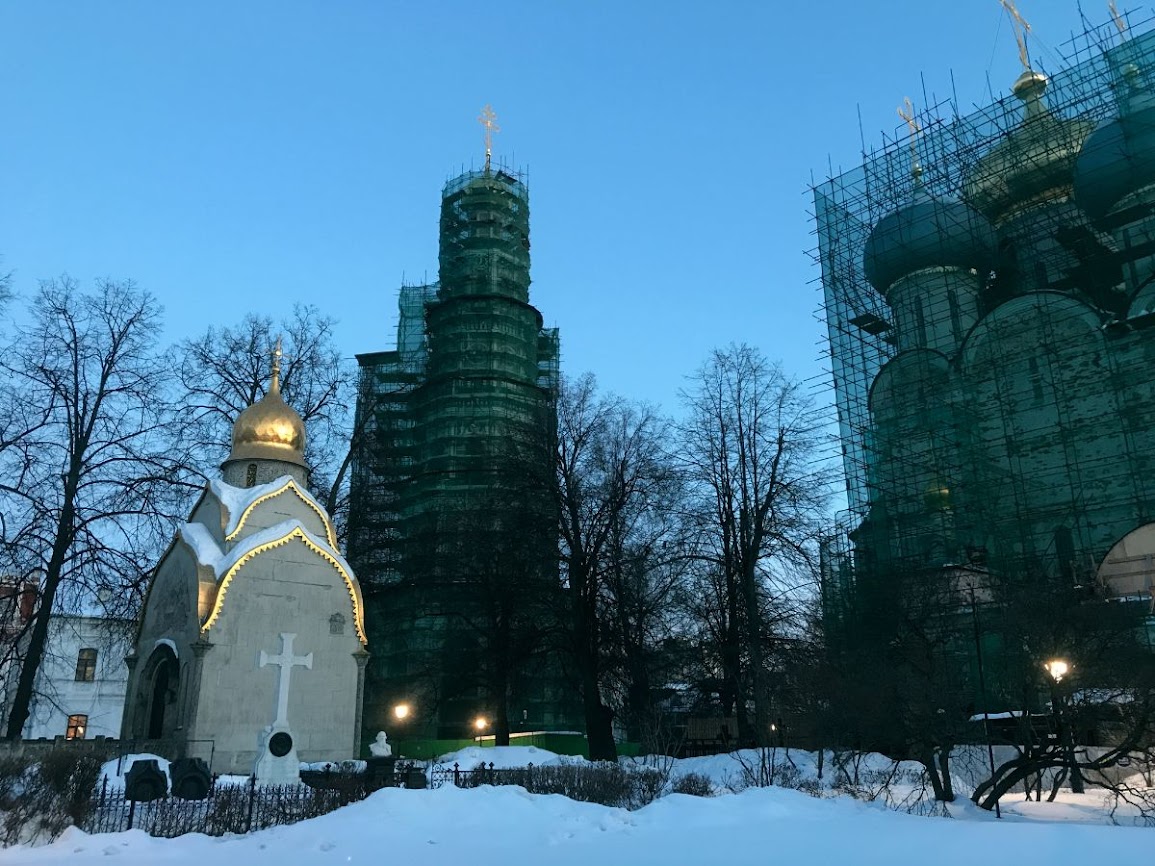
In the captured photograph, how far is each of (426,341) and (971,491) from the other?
2973cm

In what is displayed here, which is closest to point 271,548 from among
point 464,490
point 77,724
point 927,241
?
point 464,490

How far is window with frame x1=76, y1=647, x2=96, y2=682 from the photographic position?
40594 millimetres

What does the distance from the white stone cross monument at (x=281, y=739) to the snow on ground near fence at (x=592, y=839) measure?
6.61 metres

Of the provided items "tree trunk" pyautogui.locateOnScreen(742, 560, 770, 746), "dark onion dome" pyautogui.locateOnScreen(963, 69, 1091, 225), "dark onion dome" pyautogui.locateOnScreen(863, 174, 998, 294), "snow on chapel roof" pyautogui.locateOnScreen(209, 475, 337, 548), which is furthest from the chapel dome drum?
"dark onion dome" pyautogui.locateOnScreen(963, 69, 1091, 225)

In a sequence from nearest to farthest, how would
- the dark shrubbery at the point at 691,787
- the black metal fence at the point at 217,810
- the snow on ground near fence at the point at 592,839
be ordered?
the snow on ground near fence at the point at 592,839
the black metal fence at the point at 217,810
the dark shrubbery at the point at 691,787

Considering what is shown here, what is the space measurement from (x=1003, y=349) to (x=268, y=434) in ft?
77.7

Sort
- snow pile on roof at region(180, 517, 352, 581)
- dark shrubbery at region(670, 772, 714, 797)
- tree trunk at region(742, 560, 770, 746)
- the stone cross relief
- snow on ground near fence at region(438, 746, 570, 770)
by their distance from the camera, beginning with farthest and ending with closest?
tree trunk at region(742, 560, 770, 746), snow on ground near fence at region(438, 746, 570, 770), snow pile on roof at region(180, 517, 352, 581), the stone cross relief, dark shrubbery at region(670, 772, 714, 797)

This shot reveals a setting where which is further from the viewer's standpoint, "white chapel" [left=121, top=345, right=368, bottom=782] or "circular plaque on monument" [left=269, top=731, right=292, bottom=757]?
"white chapel" [left=121, top=345, right=368, bottom=782]

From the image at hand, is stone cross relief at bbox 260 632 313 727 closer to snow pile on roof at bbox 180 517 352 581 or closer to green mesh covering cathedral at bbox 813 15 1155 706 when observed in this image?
snow pile on roof at bbox 180 517 352 581

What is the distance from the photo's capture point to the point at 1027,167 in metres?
34.6

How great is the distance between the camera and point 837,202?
38.1 metres

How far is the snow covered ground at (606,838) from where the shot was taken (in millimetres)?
9242

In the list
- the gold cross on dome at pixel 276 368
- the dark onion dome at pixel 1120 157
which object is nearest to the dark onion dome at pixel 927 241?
the dark onion dome at pixel 1120 157

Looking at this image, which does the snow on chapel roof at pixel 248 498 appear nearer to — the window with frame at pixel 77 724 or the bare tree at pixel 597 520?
the bare tree at pixel 597 520
